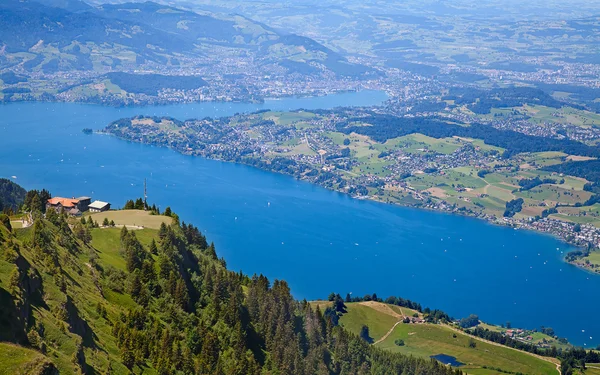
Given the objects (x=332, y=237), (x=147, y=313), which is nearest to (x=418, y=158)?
(x=332, y=237)

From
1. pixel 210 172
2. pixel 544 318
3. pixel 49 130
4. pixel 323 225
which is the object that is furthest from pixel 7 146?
pixel 544 318

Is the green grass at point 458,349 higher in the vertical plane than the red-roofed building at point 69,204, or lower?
lower

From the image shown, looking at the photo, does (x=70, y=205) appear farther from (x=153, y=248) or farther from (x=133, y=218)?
(x=153, y=248)

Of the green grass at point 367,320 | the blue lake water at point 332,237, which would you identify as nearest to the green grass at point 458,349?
the green grass at point 367,320

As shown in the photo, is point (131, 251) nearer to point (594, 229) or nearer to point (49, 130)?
point (594, 229)

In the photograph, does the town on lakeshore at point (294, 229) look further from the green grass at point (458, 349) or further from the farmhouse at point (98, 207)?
the farmhouse at point (98, 207)
